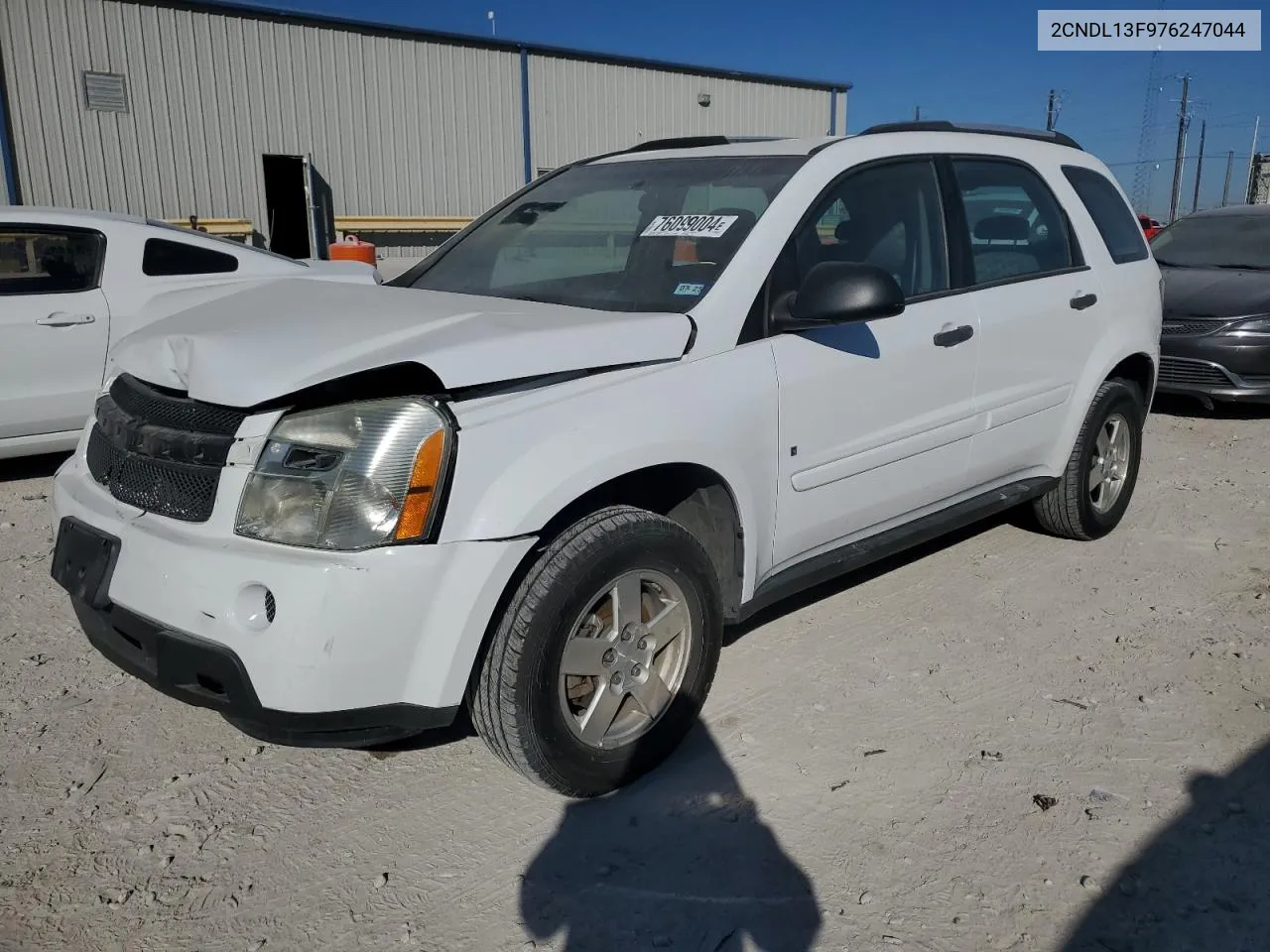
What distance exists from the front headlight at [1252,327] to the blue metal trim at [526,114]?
1524cm

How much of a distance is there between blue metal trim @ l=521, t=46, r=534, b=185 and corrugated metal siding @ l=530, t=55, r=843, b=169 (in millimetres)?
118

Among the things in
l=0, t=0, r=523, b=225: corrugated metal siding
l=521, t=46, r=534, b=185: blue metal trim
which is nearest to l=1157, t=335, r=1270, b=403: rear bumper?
l=521, t=46, r=534, b=185: blue metal trim

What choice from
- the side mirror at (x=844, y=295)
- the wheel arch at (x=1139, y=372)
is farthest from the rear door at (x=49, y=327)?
the wheel arch at (x=1139, y=372)

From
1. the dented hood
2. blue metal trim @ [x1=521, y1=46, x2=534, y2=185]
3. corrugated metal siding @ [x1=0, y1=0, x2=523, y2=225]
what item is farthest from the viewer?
blue metal trim @ [x1=521, y1=46, x2=534, y2=185]

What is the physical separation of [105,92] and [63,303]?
498 inches

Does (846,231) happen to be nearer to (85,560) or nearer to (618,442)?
(618,442)

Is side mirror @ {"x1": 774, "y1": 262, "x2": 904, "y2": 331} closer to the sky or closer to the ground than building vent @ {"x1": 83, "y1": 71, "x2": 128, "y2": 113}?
closer to the ground

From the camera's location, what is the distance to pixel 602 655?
9.11ft

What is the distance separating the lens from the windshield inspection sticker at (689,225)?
131 inches

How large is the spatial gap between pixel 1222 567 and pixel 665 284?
3.16m

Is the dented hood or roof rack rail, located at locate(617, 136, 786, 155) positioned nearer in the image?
the dented hood

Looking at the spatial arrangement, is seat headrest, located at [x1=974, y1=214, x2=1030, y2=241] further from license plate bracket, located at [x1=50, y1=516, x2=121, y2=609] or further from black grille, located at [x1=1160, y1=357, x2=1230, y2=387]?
black grille, located at [x1=1160, y1=357, x2=1230, y2=387]

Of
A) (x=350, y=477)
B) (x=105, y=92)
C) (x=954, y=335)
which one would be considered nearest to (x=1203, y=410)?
(x=954, y=335)

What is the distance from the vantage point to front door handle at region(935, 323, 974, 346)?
370 cm
